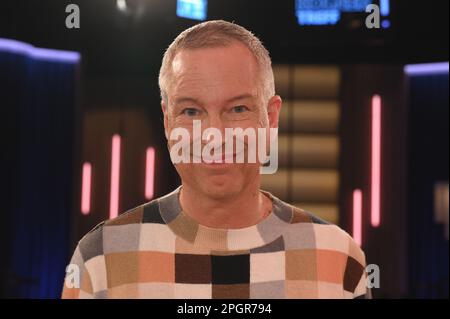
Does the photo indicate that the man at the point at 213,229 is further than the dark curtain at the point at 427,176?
No

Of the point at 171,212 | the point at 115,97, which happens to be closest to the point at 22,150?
the point at 115,97

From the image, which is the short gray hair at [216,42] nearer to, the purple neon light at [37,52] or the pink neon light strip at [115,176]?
the pink neon light strip at [115,176]

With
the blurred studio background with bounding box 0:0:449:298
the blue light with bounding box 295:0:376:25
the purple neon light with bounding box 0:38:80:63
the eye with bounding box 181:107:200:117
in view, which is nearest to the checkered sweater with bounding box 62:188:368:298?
the eye with bounding box 181:107:200:117

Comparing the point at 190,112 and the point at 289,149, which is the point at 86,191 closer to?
the point at 289,149

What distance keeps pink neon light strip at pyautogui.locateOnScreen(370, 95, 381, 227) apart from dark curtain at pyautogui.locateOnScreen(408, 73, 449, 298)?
24cm

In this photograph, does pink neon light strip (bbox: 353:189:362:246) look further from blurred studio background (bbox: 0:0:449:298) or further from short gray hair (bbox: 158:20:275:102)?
short gray hair (bbox: 158:20:275:102)

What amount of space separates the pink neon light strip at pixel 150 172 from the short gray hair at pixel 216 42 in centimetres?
179

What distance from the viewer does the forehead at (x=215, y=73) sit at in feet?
3.17

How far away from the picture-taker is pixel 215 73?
97 centimetres

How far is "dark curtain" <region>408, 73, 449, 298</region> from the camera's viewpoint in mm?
3352

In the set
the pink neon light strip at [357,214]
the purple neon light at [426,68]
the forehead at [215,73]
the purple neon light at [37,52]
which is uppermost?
the purple neon light at [37,52]

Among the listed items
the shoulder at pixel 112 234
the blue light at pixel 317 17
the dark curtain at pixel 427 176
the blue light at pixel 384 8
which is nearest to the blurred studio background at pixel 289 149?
the dark curtain at pixel 427 176

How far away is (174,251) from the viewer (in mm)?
1009

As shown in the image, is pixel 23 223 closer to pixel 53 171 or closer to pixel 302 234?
pixel 53 171
